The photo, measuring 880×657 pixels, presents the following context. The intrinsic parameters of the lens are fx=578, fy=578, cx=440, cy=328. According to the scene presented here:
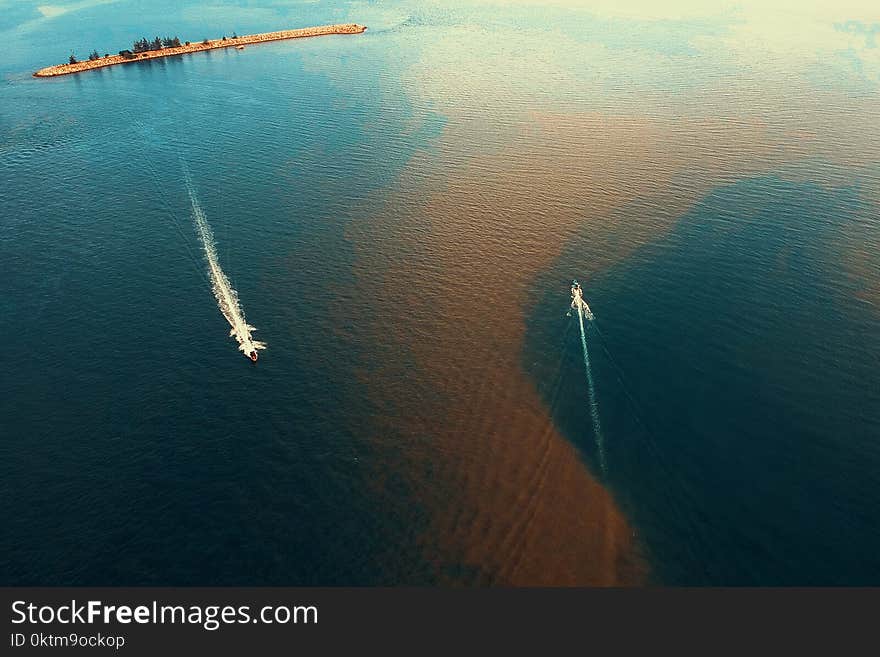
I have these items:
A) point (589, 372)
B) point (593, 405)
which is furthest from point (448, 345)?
point (593, 405)

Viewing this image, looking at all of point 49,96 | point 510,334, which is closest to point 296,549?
point 510,334

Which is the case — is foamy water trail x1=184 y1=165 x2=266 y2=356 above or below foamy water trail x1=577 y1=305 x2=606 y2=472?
above

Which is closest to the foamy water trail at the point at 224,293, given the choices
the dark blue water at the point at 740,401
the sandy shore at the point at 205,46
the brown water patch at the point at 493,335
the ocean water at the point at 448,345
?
the ocean water at the point at 448,345

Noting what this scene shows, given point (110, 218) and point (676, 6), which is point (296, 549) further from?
point (676, 6)

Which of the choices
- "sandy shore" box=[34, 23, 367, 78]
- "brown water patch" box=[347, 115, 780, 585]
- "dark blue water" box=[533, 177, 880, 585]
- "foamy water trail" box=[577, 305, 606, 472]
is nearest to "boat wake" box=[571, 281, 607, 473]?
"foamy water trail" box=[577, 305, 606, 472]

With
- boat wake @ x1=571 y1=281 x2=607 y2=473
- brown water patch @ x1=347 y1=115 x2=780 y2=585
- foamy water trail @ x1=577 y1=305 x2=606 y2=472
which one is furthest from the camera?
boat wake @ x1=571 y1=281 x2=607 y2=473

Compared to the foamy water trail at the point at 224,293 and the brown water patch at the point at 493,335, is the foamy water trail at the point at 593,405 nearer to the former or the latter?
the brown water patch at the point at 493,335

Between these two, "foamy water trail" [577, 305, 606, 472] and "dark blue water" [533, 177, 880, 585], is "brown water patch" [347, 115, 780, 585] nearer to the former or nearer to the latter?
"foamy water trail" [577, 305, 606, 472]
